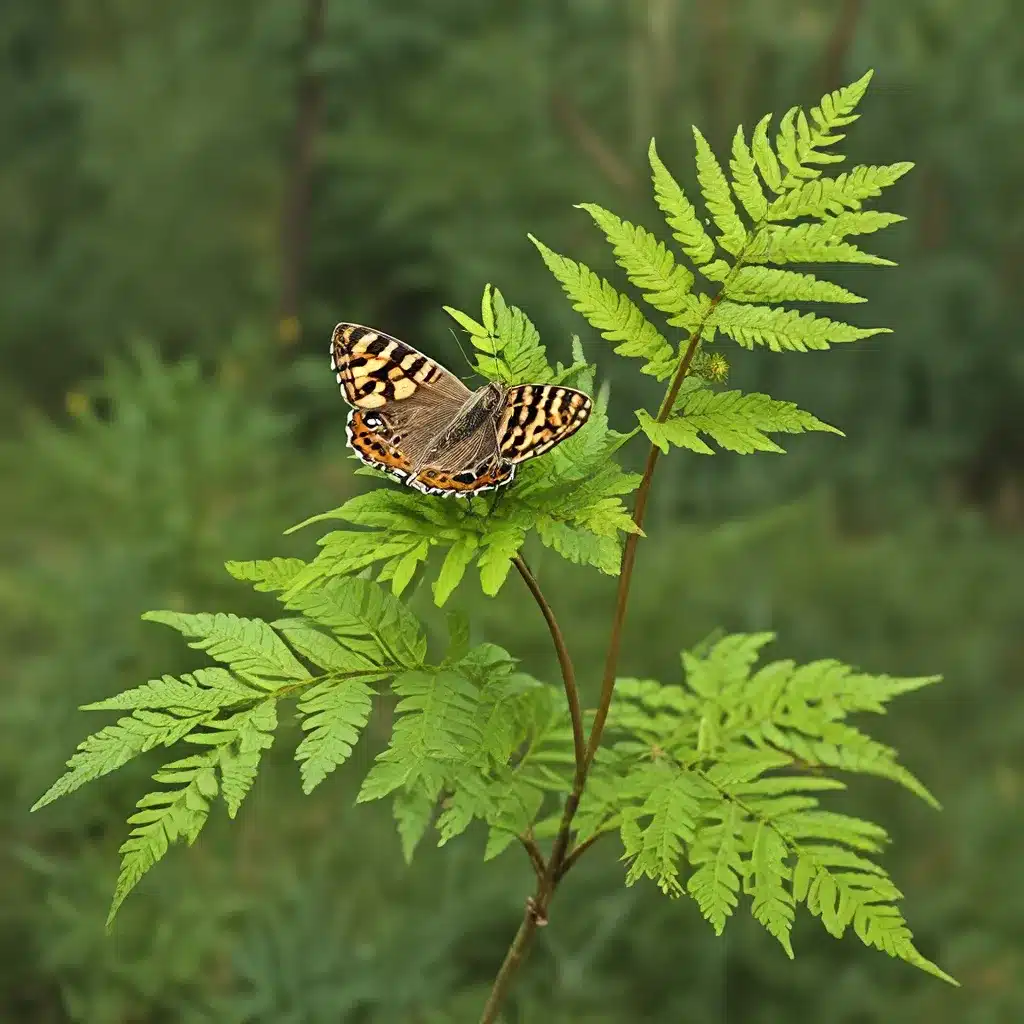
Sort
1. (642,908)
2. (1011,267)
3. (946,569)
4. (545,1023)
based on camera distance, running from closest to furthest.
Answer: (545,1023), (642,908), (946,569), (1011,267)

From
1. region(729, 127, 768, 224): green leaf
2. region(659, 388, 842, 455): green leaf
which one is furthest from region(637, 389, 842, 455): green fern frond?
region(729, 127, 768, 224): green leaf

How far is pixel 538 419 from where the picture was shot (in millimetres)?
1467

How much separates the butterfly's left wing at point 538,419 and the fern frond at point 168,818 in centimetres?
49

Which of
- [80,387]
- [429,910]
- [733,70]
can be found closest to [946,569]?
[733,70]

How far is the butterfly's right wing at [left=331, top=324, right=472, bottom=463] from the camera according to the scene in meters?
1.65

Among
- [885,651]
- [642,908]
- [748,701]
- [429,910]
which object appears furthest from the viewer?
[885,651]

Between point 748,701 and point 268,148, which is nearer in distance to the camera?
point 748,701

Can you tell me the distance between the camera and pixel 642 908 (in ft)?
12.7

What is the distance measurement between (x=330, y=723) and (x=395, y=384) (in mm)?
475

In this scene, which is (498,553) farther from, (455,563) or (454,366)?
(454,366)

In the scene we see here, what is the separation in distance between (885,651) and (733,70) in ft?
11.4

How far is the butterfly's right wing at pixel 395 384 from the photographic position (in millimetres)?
1652

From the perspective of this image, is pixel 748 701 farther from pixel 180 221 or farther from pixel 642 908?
pixel 180 221

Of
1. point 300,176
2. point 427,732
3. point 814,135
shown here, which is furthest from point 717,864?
point 300,176
